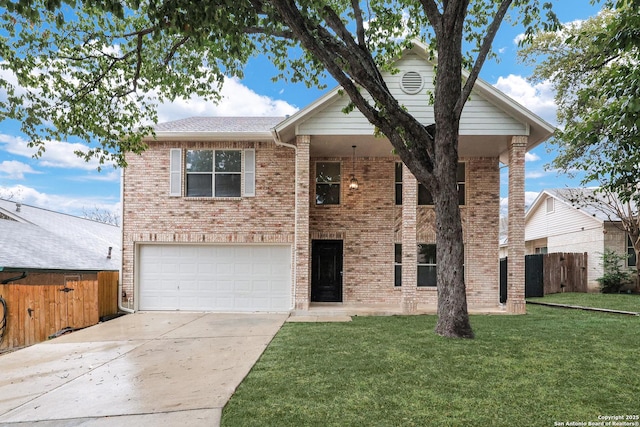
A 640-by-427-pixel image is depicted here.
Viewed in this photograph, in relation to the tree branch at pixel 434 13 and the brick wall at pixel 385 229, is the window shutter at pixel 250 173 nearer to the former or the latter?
the brick wall at pixel 385 229

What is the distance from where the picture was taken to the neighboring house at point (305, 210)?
409 inches

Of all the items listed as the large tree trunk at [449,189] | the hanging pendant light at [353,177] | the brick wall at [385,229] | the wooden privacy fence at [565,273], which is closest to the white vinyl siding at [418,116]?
the hanging pendant light at [353,177]

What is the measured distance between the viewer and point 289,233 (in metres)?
11.4

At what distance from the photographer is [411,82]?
34.3 feet

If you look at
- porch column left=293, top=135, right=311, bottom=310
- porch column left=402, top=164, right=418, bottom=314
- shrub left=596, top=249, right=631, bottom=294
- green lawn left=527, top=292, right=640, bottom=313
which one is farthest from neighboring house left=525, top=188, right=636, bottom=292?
porch column left=293, top=135, right=311, bottom=310

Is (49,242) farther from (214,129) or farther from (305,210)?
(305,210)

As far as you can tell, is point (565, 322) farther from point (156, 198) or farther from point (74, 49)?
point (74, 49)

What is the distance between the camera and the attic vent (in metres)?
10.4

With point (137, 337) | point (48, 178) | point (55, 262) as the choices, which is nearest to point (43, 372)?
point (137, 337)

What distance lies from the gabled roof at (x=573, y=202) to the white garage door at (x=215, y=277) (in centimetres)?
1214

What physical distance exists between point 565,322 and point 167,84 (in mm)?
11200

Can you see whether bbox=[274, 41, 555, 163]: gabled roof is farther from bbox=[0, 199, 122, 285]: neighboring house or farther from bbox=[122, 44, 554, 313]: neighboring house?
bbox=[0, 199, 122, 285]: neighboring house

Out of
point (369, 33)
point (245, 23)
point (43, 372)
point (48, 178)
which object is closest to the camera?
point (43, 372)

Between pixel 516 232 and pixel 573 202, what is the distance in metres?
10.2
